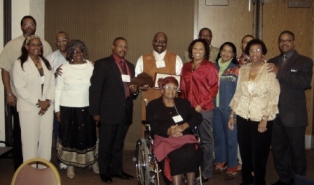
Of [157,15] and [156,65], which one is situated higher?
[157,15]

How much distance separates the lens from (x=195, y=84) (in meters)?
4.21

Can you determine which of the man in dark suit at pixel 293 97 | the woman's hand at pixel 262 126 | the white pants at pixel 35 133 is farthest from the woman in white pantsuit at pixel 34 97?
the man in dark suit at pixel 293 97

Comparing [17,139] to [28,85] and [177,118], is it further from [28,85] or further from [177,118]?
[177,118]

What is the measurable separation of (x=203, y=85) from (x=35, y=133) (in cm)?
187

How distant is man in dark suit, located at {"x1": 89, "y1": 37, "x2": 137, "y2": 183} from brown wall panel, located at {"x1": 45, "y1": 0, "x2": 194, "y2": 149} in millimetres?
1672

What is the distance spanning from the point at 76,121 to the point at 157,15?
7.67ft

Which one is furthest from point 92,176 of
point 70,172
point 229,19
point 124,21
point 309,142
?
point 309,142

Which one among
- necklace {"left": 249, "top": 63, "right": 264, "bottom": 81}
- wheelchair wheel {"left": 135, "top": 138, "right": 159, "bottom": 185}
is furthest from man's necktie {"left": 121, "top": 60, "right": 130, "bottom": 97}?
necklace {"left": 249, "top": 63, "right": 264, "bottom": 81}

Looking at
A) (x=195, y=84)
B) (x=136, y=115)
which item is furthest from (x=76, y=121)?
(x=136, y=115)

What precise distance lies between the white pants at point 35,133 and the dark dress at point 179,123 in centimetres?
117

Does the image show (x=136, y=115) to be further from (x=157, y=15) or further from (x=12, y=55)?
(x=12, y=55)

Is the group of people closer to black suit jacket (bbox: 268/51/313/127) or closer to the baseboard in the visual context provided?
black suit jacket (bbox: 268/51/313/127)

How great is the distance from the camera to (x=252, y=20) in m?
5.87

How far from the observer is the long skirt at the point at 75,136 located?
4.34 metres
